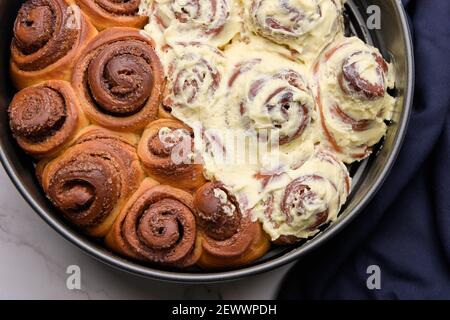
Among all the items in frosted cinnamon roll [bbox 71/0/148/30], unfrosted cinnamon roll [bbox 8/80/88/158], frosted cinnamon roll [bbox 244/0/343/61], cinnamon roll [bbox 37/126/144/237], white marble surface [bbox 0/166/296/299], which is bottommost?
white marble surface [bbox 0/166/296/299]

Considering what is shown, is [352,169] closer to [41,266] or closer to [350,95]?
[350,95]

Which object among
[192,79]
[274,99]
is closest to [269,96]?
[274,99]

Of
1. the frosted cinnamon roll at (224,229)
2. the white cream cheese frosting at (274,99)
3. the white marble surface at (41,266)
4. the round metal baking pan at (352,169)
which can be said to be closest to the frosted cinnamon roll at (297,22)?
the white cream cheese frosting at (274,99)

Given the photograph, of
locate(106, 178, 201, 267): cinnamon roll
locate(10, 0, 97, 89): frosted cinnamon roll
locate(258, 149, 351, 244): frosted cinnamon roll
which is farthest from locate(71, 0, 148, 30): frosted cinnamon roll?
locate(258, 149, 351, 244): frosted cinnamon roll

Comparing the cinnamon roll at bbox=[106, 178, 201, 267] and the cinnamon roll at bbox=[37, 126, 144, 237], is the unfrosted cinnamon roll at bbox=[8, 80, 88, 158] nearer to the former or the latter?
the cinnamon roll at bbox=[37, 126, 144, 237]

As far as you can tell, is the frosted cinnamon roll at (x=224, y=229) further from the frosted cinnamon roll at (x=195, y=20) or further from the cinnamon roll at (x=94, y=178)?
the frosted cinnamon roll at (x=195, y=20)
